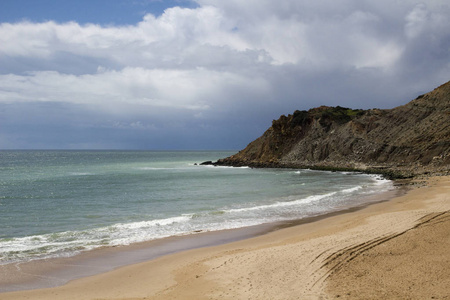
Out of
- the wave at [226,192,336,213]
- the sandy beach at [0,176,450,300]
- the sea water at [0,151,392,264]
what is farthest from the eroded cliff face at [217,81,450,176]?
the sandy beach at [0,176,450,300]

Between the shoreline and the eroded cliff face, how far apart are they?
38.2 meters

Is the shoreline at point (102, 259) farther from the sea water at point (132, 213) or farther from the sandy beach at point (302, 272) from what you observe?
the sea water at point (132, 213)

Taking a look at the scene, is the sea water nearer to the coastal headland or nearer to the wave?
the wave

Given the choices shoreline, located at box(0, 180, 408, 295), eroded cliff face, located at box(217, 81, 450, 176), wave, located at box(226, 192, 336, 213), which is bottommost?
shoreline, located at box(0, 180, 408, 295)

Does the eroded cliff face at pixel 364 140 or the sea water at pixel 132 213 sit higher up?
the eroded cliff face at pixel 364 140

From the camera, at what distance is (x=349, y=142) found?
71250 mm

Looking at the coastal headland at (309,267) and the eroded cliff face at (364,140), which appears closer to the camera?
the coastal headland at (309,267)

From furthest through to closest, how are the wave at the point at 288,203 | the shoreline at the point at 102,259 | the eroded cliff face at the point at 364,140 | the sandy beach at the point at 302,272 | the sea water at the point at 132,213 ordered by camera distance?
the eroded cliff face at the point at 364,140 < the wave at the point at 288,203 < the sea water at the point at 132,213 < the shoreline at the point at 102,259 < the sandy beach at the point at 302,272

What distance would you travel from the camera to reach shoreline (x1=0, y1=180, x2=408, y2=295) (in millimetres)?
11305

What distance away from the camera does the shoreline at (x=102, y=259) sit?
11305 mm

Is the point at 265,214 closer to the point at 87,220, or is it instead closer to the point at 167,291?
the point at 87,220

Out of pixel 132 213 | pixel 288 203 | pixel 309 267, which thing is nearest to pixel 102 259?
pixel 309 267

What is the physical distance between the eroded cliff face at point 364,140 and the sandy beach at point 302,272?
39383 millimetres

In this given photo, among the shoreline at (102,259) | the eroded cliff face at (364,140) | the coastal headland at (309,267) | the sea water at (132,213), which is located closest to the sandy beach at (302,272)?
the coastal headland at (309,267)
